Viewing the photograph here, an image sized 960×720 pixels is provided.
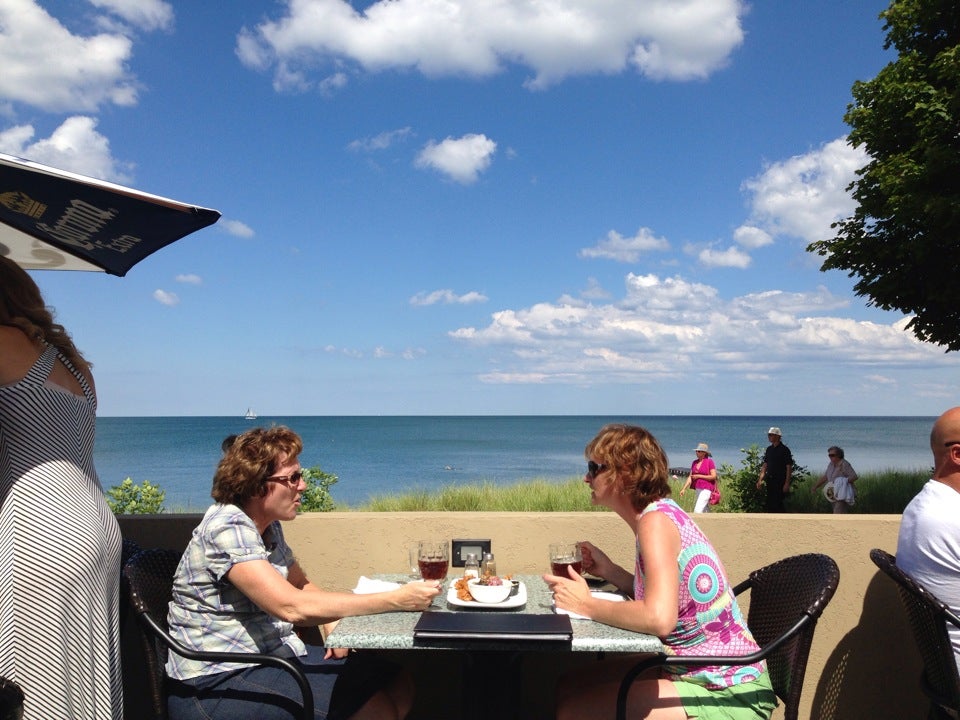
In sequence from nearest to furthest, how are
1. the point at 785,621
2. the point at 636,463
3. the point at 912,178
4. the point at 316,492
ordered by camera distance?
the point at 636,463, the point at 785,621, the point at 316,492, the point at 912,178

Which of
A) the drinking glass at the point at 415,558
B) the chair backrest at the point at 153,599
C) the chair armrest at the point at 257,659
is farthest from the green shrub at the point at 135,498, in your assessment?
the chair armrest at the point at 257,659

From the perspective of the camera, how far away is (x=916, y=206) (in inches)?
477

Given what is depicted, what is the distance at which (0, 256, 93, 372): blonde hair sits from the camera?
2193 mm

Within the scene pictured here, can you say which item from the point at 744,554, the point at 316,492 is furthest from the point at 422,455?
the point at 744,554

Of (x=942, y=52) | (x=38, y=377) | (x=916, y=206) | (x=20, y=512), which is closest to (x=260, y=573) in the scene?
(x=20, y=512)

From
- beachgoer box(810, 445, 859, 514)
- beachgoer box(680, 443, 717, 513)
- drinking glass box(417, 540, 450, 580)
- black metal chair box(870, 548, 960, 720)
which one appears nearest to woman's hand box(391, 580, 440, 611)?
drinking glass box(417, 540, 450, 580)

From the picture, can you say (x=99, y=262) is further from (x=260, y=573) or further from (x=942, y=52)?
(x=942, y=52)

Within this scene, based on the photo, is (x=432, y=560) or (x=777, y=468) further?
(x=777, y=468)

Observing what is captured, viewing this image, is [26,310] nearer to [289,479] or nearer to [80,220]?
[80,220]

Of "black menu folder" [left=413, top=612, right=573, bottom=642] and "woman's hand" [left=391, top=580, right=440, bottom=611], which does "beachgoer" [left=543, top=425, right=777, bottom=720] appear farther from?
"woman's hand" [left=391, top=580, right=440, bottom=611]

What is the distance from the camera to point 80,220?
2.65 m

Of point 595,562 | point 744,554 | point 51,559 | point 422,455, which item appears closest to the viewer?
point 51,559

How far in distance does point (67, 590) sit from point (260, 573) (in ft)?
1.74

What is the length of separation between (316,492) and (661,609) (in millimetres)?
5721
